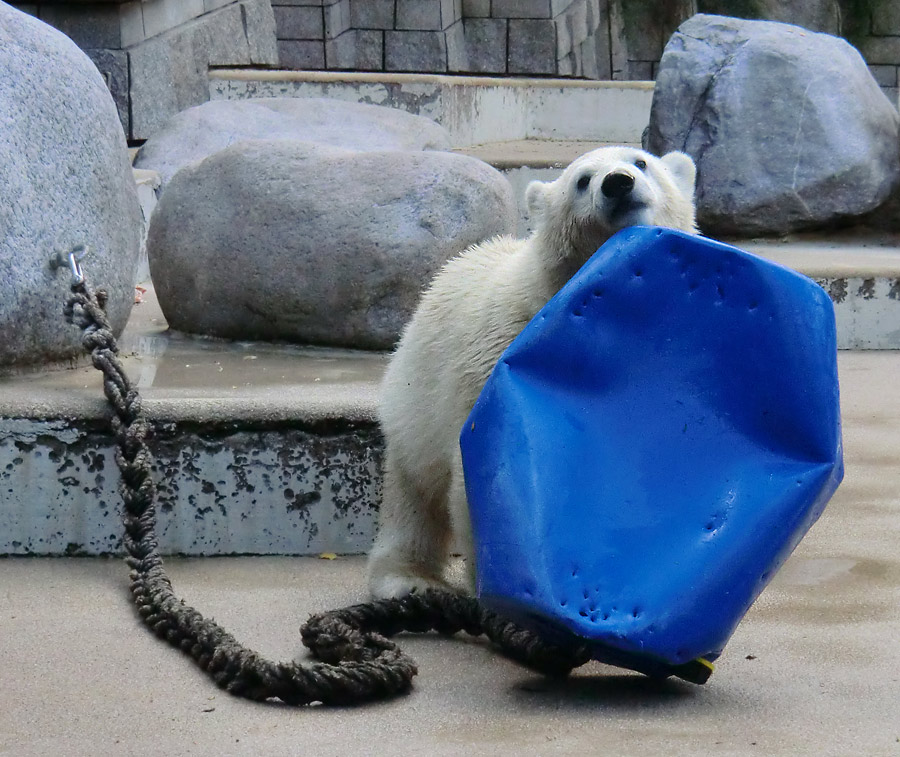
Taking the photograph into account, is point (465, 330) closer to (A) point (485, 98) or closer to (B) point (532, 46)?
(A) point (485, 98)

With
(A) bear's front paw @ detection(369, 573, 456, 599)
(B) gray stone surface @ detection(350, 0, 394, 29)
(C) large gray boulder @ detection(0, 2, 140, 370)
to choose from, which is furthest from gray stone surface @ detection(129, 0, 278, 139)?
(A) bear's front paw @ detection(369, 573, 456, 599)

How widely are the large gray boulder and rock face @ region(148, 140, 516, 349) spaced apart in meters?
0.40

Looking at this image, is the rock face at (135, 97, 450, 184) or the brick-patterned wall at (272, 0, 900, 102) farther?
the brick-patterned wall at (272, 0, 900, 102)

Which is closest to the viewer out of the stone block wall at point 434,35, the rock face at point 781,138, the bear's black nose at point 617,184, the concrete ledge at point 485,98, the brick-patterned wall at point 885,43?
the bear's black nose at point 617,184

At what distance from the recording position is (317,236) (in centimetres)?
367

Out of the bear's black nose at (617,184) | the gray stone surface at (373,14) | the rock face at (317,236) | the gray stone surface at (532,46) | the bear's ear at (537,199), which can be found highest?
the bear's black nose at (617,184)

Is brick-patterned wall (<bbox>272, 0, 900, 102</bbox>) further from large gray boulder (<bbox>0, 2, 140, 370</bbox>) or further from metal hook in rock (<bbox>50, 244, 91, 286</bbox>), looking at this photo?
metal hook in rock (<bbox>50, 244, 91, 286</bbox>)

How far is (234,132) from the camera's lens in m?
6.19

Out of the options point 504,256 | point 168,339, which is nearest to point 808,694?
point 504,256

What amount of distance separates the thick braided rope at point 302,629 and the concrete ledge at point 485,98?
536 cm

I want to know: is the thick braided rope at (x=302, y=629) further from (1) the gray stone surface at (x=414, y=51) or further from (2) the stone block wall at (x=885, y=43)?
(2) the stone block wall at (x=885, y=43)

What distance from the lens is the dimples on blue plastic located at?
6.24 feet

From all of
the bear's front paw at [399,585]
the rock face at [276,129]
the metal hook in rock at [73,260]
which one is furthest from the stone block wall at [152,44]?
the bear's front paw at [399,585]

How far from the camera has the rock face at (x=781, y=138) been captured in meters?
7.08
